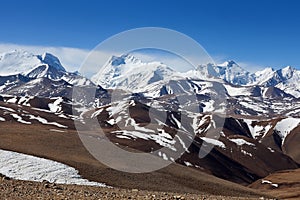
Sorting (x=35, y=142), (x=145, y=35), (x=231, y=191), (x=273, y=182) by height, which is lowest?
(x=273, y=182)

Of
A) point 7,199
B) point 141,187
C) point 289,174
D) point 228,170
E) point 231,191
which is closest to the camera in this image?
point 7,199

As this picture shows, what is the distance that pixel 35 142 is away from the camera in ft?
300

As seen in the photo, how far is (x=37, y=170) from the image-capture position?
59.4 meters

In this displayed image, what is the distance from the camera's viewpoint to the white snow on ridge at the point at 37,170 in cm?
5619

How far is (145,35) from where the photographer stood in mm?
32812

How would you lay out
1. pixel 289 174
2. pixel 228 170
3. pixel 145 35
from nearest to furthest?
1. pixel 145 35
2. pixel 289 174
3. pixel 228 170

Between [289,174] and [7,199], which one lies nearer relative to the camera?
[7,199]

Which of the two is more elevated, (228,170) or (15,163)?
(15,163)

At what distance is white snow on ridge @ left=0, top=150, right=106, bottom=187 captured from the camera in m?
56.2

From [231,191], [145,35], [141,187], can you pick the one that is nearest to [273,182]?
[231,191]

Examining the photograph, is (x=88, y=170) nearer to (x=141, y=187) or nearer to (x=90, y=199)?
(x=141, y=187)

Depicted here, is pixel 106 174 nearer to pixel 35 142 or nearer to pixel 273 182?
pixel 35 142

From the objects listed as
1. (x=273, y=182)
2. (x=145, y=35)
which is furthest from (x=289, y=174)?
(x=145, y=35)

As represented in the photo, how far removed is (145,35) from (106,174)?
34774 millimetres
